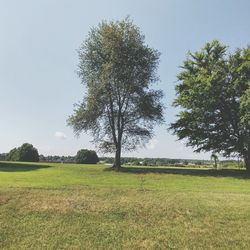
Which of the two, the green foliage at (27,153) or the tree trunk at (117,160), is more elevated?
the green foliage at (27,153)

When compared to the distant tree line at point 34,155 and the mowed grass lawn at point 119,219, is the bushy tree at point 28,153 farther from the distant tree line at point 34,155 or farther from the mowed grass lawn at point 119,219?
the mowed grass lawn at point 119,219

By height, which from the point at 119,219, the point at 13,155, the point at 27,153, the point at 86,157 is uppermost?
the point at 13,155

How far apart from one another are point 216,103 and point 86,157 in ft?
104

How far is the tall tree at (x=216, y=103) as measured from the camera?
3109 centimetres

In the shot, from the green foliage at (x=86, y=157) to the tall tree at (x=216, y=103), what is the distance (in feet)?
88.2

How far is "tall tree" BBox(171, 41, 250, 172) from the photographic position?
1224 inches

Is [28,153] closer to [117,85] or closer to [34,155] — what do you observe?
[34,155]

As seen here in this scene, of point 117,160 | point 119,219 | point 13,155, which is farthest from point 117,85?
point 13,155

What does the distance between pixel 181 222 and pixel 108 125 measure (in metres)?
21.2

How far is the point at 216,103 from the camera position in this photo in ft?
103

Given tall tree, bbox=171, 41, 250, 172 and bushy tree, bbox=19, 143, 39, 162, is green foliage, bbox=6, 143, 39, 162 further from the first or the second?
tall tree, bbox=171, 41, 250, 172

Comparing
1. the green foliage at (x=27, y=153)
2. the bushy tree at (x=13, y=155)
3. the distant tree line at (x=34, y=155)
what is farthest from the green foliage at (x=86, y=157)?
the bushy tree at (x=13, y=155)

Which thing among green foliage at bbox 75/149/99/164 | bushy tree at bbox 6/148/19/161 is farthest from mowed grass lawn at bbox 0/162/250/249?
bushy tree at bbox 6/148/19/161

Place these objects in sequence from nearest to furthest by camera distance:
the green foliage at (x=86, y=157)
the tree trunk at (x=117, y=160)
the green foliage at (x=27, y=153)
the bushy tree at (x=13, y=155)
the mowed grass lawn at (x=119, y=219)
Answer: the mowed grass lawn at (x=119, y=219)
the tree trunk at (x=117, y=160)
the green foliage at (x=27, y=153)
the bushy tree at (x=13, y=155)
the green foliage at (x=86, y=157)
